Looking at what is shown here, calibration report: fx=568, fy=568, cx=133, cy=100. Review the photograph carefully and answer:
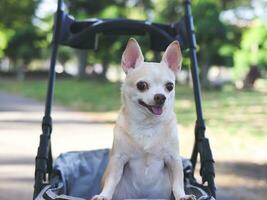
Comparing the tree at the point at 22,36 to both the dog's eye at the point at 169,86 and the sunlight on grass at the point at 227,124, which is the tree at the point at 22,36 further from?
the dog's eye at the point at 169,86

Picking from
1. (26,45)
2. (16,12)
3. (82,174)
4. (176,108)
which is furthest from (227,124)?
(26,45)

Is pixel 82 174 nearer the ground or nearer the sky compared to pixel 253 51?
nearer the ground

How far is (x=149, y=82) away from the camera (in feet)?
9.20

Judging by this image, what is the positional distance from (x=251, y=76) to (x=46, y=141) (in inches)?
1123

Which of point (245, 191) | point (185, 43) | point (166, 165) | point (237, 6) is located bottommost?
point (245, 191)

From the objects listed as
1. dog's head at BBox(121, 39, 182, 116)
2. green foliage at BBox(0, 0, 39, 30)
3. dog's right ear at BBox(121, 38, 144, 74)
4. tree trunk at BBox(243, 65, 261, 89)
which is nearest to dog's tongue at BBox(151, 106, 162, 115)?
dog's head at BBox(121, 39, 182, 116)

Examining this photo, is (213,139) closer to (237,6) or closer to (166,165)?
(166,165)

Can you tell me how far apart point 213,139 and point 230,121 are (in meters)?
2.83

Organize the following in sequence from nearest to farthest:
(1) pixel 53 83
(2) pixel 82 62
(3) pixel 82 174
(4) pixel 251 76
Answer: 1. (1) pixel 53 83
2. (3) pixel 82 174
3. (4) pixel 251 76
4. (2) pixel 82 62

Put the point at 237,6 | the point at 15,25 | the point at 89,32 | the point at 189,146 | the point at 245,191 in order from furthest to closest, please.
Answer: the point at 237,6, the point at 15,25, the point at 189,146, the point at 245,191, the point at 89,32

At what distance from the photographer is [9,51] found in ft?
131

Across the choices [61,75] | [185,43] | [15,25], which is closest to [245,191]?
[185,43]

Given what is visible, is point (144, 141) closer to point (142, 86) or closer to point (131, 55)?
point (142, 86)

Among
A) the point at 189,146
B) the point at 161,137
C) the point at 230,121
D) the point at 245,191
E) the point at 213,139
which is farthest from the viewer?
the point at 230,121
